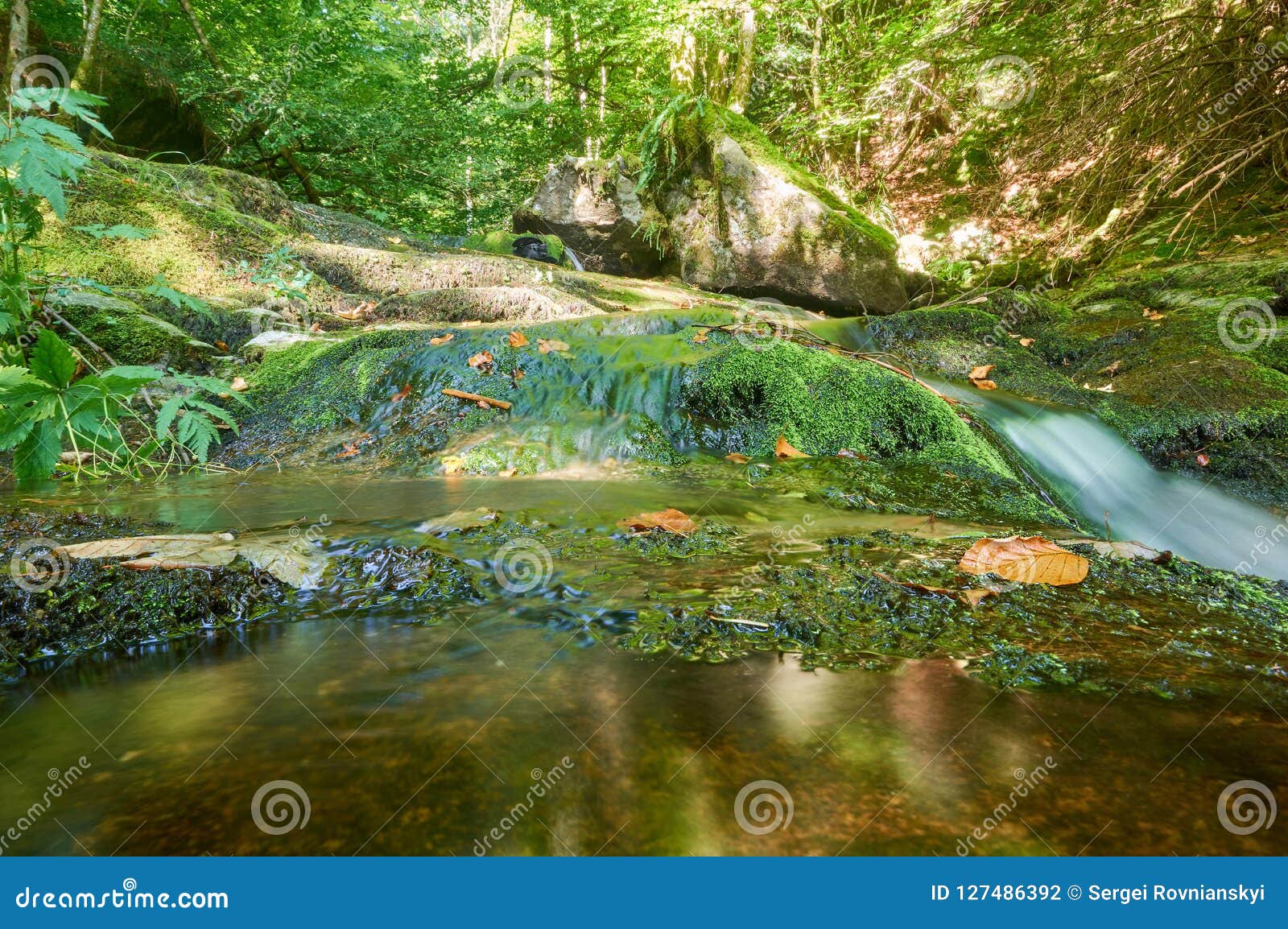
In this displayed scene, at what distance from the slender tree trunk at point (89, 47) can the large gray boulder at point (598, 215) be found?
5807 millimetres

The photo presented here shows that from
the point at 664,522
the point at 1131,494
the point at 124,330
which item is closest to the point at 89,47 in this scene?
the point at 124,330

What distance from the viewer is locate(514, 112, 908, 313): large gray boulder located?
8750 millimetres

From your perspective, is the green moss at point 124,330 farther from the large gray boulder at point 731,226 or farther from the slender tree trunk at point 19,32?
the large gray boulder at point 731,226

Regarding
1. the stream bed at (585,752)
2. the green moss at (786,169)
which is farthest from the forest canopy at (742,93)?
the stream bed at (585,752)

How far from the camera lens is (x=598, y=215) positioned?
34.2 feet

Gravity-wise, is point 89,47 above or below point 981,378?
above

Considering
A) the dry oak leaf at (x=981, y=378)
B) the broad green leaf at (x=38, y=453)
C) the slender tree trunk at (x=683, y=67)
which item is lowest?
Result: the dry oak leaf at (x=981, y=378)

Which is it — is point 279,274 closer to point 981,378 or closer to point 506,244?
point 506,244

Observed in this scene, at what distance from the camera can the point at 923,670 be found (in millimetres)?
1486

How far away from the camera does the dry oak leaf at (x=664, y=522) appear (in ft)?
8.57

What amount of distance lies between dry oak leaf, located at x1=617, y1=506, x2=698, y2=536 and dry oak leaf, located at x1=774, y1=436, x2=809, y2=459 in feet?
5.34

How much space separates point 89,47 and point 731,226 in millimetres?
8595

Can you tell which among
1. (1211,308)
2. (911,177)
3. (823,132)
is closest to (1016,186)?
(911,177)

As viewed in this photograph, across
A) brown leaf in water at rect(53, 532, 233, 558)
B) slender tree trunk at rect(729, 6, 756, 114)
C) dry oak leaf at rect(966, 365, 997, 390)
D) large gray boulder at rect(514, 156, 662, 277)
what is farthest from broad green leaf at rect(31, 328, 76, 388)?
slender tree trunk at rect(729, 6, 756, 114)
